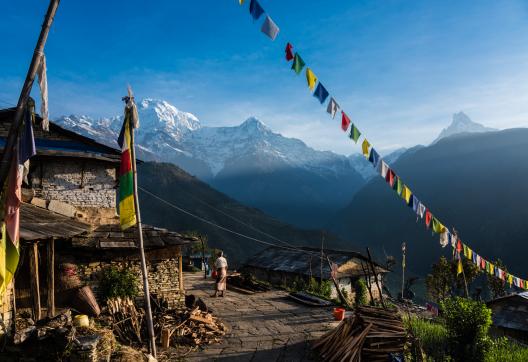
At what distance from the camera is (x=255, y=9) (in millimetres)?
9492

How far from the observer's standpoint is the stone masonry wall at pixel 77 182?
1388 centimetres

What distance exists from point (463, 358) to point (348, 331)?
3.96 meters

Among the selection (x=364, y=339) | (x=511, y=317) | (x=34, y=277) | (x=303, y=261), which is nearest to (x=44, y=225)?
(x=34, y=277)

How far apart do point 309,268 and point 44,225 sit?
2084cm

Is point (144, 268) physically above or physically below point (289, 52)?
below

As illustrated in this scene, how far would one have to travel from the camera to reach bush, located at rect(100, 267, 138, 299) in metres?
→ 12.3

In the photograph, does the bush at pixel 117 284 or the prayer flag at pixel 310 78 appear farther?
the bush at pixel 117 284

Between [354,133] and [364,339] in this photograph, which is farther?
[354,133]

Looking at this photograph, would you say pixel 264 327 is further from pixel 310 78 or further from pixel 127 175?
pixel 310 78

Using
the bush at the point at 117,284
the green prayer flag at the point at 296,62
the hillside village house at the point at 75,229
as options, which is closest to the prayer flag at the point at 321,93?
the green prayer flag at the point at 296,62

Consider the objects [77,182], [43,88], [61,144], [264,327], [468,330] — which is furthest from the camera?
[61,144]

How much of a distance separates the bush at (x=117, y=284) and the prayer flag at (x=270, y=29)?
916 cm

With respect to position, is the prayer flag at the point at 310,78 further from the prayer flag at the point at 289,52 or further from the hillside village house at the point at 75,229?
the hillside village house at the point at 75,229

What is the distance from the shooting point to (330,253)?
30.8 metres
